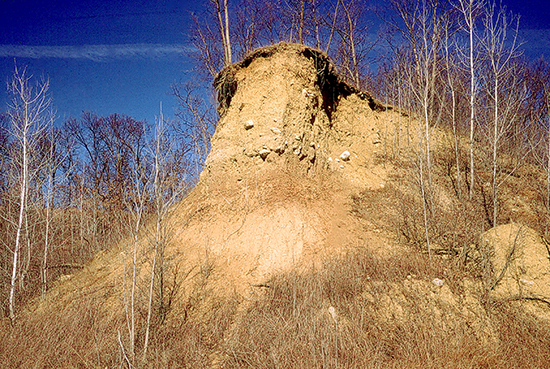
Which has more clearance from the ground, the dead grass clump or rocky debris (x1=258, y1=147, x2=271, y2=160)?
rocky debris (x1=258, y1=147, x2=271, y2=160)

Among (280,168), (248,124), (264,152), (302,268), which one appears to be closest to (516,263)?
(302,268)

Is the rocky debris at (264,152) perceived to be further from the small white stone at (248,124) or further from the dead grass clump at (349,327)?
the dead grass clump at (349,327)

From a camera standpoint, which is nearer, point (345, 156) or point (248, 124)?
point (248, 124)

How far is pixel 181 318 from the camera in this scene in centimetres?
564

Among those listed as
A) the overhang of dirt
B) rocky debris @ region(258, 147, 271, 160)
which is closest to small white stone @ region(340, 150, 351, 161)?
the overhang of dirt

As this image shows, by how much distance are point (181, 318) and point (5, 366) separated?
2.68 meters

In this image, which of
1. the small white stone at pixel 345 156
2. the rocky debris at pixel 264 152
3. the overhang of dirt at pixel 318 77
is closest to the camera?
the rocky debris at pixel 264 152

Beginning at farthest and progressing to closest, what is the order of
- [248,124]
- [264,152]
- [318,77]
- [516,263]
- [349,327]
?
1. [318,77]
2. [248,124]
3. [264,152]
4. [516,263]
5. [349,327]

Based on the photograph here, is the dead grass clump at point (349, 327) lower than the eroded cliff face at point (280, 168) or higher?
lower

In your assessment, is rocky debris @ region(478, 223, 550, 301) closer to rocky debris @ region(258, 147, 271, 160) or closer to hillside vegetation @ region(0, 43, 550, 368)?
hillside vegetation @ region(0, 43, 550, 368)

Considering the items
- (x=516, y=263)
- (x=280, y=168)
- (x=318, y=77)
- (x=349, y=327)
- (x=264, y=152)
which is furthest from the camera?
(x=318, y=77)

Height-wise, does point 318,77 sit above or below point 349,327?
above

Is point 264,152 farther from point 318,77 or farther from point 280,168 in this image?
point 318,77

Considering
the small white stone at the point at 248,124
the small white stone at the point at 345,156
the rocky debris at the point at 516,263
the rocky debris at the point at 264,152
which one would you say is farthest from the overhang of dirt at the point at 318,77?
the rocky debris at the point at 516,263
